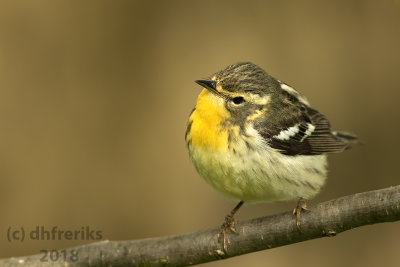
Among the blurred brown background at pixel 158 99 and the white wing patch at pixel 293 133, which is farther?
the blurred brown background at pixel 158 99

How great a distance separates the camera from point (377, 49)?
6.84 meters

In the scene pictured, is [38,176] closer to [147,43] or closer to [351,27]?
[147,43]

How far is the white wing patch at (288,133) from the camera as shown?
4.88m

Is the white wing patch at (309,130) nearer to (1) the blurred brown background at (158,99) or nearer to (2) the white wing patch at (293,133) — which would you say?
(2) the white wing patch at (293,133)

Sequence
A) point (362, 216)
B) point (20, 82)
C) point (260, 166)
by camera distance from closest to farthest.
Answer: point (362, 216) → point (260, 166) → point (20, 82)

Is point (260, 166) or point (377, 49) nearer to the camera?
point (260, 166)

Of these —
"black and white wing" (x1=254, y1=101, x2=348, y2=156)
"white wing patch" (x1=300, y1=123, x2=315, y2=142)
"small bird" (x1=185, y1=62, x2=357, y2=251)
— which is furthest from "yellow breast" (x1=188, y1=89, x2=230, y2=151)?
Answer: "white wing patch" (x1=300, y1=123, x2=315, y2=142)

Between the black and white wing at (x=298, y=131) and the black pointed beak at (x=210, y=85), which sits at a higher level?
the black pointed beak at (x=210, y=85)

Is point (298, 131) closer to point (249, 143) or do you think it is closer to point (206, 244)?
point (249, 143)

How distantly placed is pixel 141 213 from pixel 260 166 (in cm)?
257

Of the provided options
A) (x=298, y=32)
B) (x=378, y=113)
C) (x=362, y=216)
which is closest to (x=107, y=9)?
(x=298, y=32)

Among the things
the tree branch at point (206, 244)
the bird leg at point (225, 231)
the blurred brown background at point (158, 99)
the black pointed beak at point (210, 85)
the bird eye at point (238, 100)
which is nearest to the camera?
the tree branch at point (206, 244)

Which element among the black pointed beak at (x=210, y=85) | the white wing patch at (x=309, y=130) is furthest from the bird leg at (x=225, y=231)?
the white wing patch at (x=309, y=130)

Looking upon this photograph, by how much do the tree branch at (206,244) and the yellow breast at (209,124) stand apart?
0.65 m
